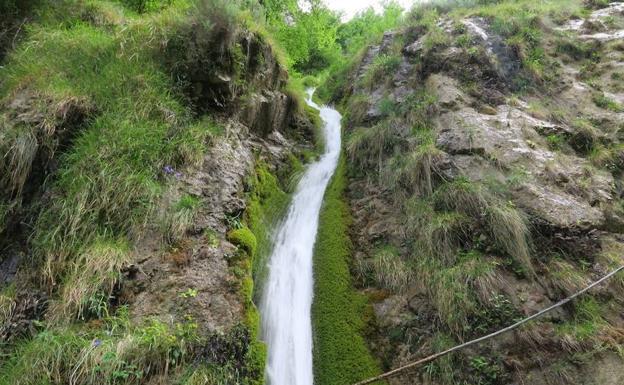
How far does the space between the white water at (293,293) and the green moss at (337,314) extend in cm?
11

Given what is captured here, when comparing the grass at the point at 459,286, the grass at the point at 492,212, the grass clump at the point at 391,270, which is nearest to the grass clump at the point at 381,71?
the grass at the point at 492,212

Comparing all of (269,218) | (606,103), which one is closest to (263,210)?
(269,218)

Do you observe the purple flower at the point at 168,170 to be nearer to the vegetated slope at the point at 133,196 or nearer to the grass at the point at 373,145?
the vegetated slope at the point at 133,196

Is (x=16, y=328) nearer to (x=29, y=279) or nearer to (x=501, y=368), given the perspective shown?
(x=29, y=279)

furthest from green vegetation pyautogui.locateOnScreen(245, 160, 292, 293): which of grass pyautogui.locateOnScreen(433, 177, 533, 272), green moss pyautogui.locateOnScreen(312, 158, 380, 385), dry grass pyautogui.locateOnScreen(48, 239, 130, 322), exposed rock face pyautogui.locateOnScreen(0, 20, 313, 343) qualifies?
grass pyautogui.locateOnScreen(433, 177, 533, 272)

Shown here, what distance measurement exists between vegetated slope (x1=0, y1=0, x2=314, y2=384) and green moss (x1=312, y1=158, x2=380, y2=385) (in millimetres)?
774

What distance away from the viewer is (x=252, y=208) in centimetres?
523

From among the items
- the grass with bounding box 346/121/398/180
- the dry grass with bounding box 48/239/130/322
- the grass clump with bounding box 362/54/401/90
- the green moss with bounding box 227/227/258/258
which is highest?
the dry grass with bounding box 48/239/130/322

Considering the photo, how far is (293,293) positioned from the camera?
4.53m

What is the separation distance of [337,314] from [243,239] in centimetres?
145

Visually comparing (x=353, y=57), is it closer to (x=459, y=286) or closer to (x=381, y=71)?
(x=381, y=71)

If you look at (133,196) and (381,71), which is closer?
(133,196)

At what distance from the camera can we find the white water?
3840 mm

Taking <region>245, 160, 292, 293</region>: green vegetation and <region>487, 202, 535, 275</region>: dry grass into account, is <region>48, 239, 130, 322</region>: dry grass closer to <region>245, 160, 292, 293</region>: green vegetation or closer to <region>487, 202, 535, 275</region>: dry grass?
<region>245, 160, 292, 293</region>: green vegetation
